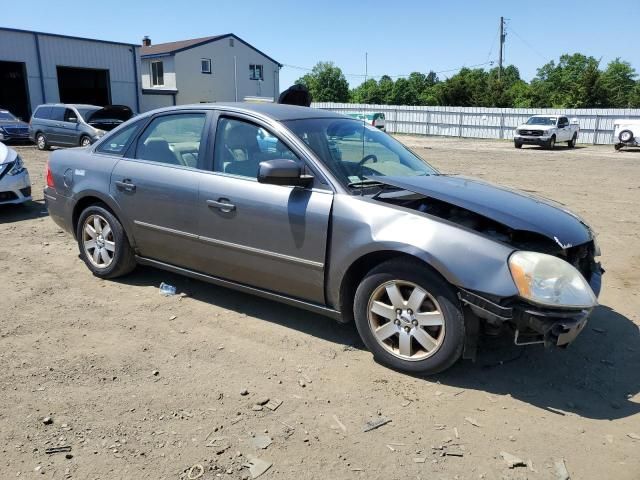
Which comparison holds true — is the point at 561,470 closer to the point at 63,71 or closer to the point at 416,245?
the point at 416,245

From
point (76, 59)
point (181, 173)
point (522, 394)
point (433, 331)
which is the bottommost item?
point (522, 394)

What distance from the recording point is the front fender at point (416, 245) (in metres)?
3.13

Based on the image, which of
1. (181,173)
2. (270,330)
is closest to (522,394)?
(270,330)

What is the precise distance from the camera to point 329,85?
3233 inches

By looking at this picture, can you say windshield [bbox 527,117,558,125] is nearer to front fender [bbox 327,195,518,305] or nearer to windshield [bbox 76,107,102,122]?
windshield [bbox 76,107,102,122]

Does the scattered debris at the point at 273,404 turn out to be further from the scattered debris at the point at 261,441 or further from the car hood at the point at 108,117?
the car hood at the point at 108,117

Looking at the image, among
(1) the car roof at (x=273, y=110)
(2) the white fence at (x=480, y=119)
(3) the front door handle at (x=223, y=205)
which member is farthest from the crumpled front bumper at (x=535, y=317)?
(2) the white fence at (x=480, y=119)

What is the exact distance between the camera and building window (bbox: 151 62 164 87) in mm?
42281

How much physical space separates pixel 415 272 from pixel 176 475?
5.76ft

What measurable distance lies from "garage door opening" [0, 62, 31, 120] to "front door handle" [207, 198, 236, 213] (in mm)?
30091

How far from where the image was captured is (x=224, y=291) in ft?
16.5

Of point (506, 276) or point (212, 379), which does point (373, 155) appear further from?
point (212, 379)

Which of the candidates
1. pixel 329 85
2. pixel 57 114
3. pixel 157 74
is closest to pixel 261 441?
pixel 57 114

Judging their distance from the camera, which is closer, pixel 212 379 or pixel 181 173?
pixel 212 379
